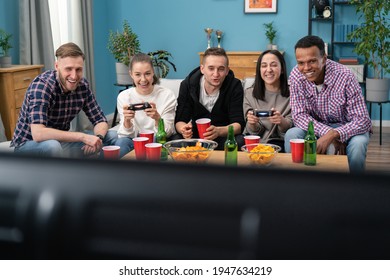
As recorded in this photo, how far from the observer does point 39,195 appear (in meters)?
0.20

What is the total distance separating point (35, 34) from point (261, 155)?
3367mm

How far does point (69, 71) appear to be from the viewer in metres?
2.98

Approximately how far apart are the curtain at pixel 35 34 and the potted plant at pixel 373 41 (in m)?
2.91

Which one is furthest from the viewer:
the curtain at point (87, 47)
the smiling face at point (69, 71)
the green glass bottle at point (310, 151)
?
the curtain at point (87, 47)

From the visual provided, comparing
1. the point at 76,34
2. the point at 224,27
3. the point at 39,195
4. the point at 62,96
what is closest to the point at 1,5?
the point at 76,34

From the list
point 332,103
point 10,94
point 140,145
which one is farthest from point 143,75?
point 10,94

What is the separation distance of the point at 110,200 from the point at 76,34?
229 inches

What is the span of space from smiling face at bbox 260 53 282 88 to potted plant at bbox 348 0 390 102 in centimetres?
244

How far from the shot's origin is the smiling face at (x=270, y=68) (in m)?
3.19

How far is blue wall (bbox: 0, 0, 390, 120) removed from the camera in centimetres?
619

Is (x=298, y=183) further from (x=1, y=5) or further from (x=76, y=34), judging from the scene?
(x=76, y=34)

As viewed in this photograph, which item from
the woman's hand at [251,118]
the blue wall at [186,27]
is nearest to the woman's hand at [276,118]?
the woman's hand at [251,118]

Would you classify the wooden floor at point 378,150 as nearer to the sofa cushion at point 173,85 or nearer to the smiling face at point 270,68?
the smiling face at point 270,68

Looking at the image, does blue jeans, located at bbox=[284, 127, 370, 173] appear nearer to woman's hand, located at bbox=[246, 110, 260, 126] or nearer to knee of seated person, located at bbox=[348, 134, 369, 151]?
knee of seated person, located at bbox=[348, 134, 369, 151]
